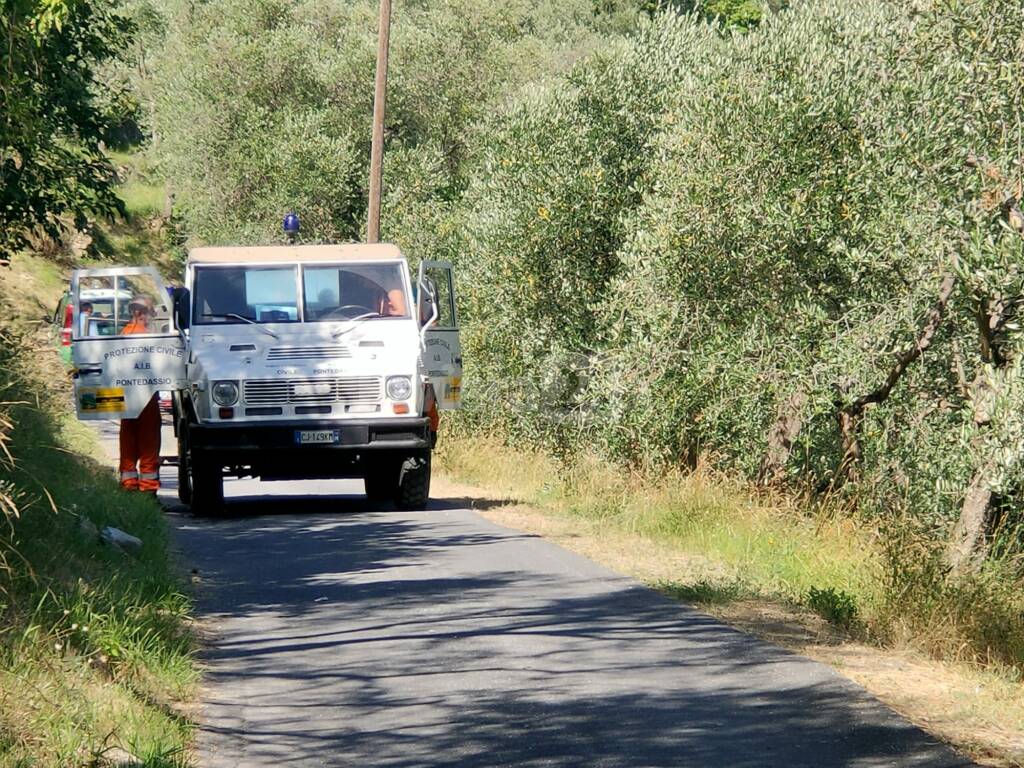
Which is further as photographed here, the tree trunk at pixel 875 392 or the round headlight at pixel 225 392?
the round headlight at pixel 225 392

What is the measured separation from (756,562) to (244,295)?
6126 mm

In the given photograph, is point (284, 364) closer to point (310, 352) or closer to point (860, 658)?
point (310, 352)

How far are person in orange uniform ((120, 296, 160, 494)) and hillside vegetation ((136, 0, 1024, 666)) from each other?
4137mm

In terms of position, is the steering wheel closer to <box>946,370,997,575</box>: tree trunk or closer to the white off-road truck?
the white off-road truck

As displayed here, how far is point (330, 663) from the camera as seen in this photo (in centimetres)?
748

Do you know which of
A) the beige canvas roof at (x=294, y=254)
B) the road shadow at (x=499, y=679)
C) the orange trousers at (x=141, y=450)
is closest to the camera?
the road shadow at (x=499, y=679)

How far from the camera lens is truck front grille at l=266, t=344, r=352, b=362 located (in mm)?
14195

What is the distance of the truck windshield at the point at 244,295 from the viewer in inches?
575

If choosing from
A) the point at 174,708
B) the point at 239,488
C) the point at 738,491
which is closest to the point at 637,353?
the point at 738,491

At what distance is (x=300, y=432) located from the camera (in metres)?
13.9

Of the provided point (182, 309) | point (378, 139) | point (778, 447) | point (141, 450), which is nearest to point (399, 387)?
point (182, 309)

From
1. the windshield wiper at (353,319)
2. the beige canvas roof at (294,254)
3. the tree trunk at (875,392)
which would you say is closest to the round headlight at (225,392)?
the windshield wiper at (353,319)

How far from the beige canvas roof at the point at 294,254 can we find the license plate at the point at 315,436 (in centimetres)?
196

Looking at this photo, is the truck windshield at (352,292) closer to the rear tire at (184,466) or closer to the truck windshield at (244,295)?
the truck windshield at (244,295)
